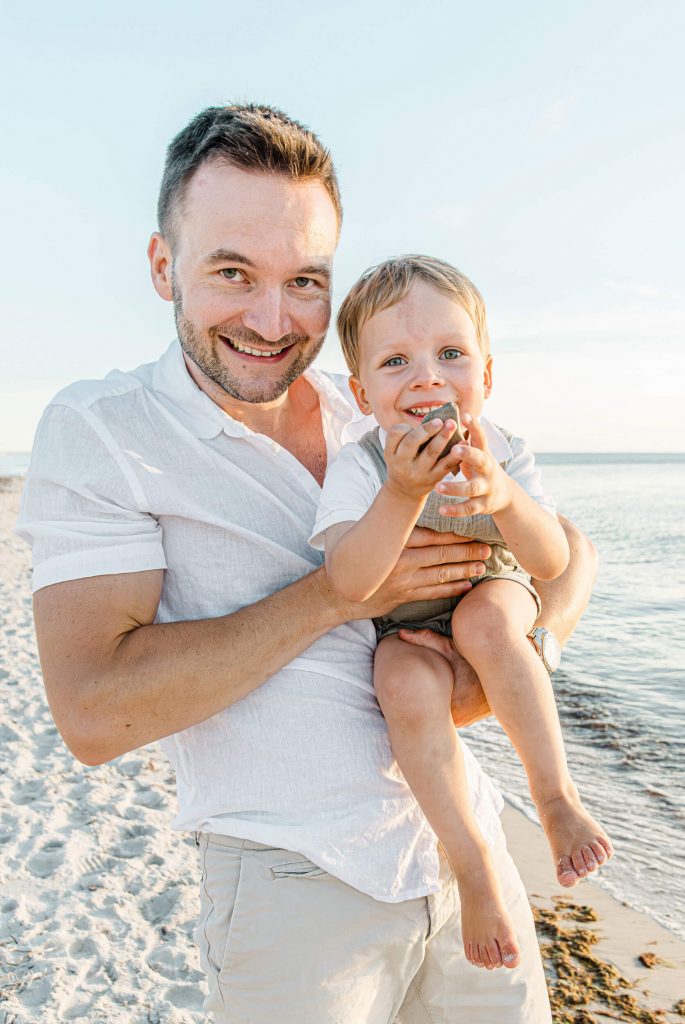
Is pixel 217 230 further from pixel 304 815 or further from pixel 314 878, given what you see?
pixel 314 878

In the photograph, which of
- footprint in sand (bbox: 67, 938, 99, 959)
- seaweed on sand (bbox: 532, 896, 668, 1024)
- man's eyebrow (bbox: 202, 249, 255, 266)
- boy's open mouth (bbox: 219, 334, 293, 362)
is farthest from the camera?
footprint in sand (bbox: 67, 938, 99, 959)

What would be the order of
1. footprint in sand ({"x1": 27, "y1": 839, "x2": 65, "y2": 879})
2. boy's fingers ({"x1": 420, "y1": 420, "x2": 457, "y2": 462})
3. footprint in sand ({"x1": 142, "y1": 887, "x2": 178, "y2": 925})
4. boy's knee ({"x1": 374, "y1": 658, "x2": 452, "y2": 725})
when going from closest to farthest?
boy's fingers ({"x1": 420, "y1": 420, "x2": 457, "y2": 462}) < boy's knee ({"x1": 374, "y1": 658, "x2": 452, "y2": 725}) < footprint in sand ({"x1": 142, "y1": 887, "x2": 178, "y2": 925}) < footprint in sand ({"x1": 27, "y1": 839, "x2": 65, "y2": 879})

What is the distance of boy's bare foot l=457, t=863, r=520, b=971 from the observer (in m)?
1.97

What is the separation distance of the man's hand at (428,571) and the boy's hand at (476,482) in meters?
0.30

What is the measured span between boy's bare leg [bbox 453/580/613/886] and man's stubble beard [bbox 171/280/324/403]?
2.77 ft

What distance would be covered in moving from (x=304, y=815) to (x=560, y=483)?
135 feet

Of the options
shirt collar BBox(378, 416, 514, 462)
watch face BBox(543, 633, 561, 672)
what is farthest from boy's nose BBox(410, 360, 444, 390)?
watch face BBox(543, 633, 561, 672)

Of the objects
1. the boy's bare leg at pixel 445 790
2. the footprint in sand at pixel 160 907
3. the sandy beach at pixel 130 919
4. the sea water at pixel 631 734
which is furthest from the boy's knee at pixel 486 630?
the sea water at pixel 631 734

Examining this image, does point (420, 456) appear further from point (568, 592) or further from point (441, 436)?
point (568, 592)

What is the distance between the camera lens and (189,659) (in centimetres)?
196

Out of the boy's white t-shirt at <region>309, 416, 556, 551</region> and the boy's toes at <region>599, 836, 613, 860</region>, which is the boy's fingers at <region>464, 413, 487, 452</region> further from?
the boy's toes at <region>599, 836, 613, 860</region>

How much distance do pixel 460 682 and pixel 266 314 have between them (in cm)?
118

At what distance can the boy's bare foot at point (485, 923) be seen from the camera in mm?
A: 1974

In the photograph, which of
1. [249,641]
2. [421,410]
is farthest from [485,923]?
[421,410]
